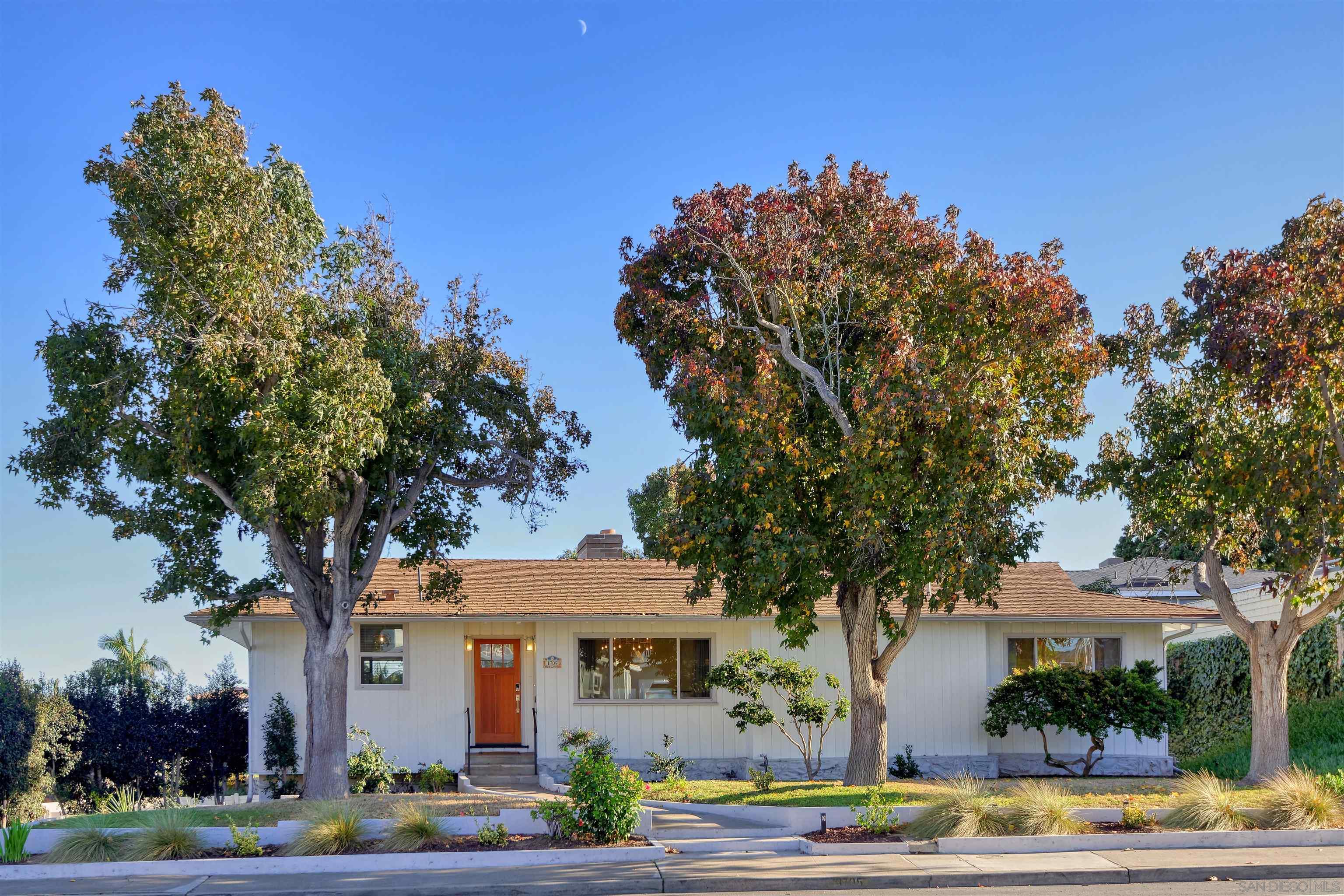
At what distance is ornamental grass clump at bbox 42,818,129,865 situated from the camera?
493 inches

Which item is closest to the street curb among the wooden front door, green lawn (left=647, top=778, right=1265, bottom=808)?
green lawn (left=647, top=778, right=1265, bottom=808)

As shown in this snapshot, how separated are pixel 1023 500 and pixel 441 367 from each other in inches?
356

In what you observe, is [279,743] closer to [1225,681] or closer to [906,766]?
[906,766]

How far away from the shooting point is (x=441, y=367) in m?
17.3

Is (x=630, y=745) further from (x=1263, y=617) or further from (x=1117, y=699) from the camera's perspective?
(x=1263, y=617)

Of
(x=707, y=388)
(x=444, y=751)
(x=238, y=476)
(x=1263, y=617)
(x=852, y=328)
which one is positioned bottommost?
(x=444, y=751)

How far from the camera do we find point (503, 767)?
20609 mm

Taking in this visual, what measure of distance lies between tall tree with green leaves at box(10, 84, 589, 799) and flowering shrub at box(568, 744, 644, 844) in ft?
16.8

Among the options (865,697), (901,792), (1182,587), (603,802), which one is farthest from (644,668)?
(1182,587)

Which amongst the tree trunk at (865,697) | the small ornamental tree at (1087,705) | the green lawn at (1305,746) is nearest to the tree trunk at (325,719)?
the tree trunk at (865,697)

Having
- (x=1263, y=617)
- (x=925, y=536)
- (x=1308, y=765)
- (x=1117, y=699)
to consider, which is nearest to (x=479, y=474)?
(x=925, y=536)

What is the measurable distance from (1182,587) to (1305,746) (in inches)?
509

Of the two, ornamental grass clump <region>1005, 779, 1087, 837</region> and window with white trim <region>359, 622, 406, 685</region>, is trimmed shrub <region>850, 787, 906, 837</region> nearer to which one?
ornamental grass clump <region>1005, 779, 1087, 837</region>

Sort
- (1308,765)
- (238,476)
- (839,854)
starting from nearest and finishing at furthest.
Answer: (839,854) → (238,476) → (1308,765)
